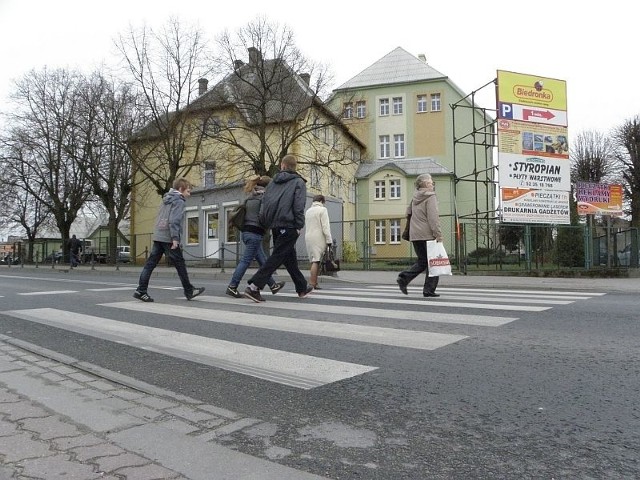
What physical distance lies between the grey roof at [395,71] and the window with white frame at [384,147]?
Answer: 4480mm

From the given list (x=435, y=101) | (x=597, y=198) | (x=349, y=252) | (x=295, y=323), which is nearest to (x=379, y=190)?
(x=435, y=101)

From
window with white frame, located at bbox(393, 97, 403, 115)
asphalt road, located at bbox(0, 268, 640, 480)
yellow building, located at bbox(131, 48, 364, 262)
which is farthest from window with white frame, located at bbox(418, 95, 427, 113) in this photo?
asphalt road, located at bbox(0, 268, 640, 480)

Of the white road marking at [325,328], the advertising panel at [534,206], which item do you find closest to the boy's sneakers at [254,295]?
the white road marking at [325,328]

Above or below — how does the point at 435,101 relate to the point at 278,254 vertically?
above

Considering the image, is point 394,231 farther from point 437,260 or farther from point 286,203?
point 286,203

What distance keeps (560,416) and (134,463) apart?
89.9 inches

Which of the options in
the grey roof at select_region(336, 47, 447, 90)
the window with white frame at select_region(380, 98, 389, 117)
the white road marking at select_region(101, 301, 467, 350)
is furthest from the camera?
the window with white frame at select_region(380, 98, 389, 117)

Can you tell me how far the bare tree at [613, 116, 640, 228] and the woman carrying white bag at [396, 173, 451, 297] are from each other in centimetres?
4007

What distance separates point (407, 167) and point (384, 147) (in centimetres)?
358

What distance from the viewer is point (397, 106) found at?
44.2 metres

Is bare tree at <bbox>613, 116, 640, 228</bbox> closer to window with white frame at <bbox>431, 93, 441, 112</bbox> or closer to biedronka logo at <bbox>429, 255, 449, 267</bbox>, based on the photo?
window with white frame at <bbox>431, 93, 441, 112</bbox>

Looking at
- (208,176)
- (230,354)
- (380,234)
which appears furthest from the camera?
(208,176)

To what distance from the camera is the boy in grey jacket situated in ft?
26.2

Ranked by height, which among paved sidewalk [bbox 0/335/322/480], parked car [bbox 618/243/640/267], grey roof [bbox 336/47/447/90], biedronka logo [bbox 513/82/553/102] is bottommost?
paved sidewalk [bbox 0/335/322/480]
